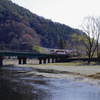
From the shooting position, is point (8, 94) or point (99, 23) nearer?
point (8, 94)

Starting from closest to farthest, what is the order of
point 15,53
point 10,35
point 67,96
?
1. point 67,96
2. point 15,53
3. point 10,35

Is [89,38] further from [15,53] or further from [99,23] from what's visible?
[15,53]

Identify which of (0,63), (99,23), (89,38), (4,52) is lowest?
(0,63)

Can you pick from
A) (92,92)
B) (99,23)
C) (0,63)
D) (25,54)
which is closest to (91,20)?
(99,23)

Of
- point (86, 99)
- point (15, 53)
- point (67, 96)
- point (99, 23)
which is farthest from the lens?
point (15, 53)

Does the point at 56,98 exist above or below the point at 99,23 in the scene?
below

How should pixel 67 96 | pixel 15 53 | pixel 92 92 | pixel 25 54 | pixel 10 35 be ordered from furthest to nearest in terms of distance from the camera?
pixel 10 35
pixel 25 54
pixel 15 53
pixel 92 92
pixel 67 96

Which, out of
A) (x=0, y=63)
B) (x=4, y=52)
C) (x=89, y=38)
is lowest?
(x=0, y=63)

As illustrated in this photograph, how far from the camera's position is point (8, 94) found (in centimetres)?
1631

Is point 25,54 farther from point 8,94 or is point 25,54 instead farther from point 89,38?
point 8,94

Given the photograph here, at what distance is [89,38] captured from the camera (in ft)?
209

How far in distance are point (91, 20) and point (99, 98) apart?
5252cm

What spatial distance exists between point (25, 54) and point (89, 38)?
3184 centimetres

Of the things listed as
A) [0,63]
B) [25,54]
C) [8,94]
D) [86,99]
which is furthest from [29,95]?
[25,54]
